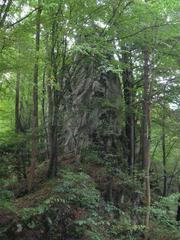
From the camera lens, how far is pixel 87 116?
40.8 feet

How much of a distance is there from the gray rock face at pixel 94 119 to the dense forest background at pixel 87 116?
1.5 inches

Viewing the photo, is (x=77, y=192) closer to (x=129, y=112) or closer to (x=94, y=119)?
(x=94, y=119)

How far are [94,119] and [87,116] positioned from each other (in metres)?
0.28

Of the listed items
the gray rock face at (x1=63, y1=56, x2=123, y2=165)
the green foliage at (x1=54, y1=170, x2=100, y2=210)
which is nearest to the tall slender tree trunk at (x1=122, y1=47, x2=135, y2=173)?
the gray rock face at (x1=63, y1=56, x2=123, y2=165)

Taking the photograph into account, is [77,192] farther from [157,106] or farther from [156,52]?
[157,106]

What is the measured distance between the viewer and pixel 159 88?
11297 mm

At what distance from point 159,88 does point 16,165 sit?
17.7 ft

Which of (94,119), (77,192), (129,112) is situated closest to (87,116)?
Result: (94,119)

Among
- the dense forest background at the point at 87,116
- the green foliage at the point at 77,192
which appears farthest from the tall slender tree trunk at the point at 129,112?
the green foliage at the point at 77,192

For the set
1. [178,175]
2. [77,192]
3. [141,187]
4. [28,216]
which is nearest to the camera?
[28,216]

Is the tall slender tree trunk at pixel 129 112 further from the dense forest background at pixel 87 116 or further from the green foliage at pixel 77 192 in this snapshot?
the green foliage at pixel 77 192

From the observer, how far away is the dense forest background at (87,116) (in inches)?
293

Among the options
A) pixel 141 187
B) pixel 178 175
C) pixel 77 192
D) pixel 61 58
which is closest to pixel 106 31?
pixel 61 58

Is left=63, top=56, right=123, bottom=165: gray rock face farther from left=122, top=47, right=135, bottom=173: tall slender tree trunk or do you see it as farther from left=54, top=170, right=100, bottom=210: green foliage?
left=54, top=170, right=100, bottom=210: green foliage
